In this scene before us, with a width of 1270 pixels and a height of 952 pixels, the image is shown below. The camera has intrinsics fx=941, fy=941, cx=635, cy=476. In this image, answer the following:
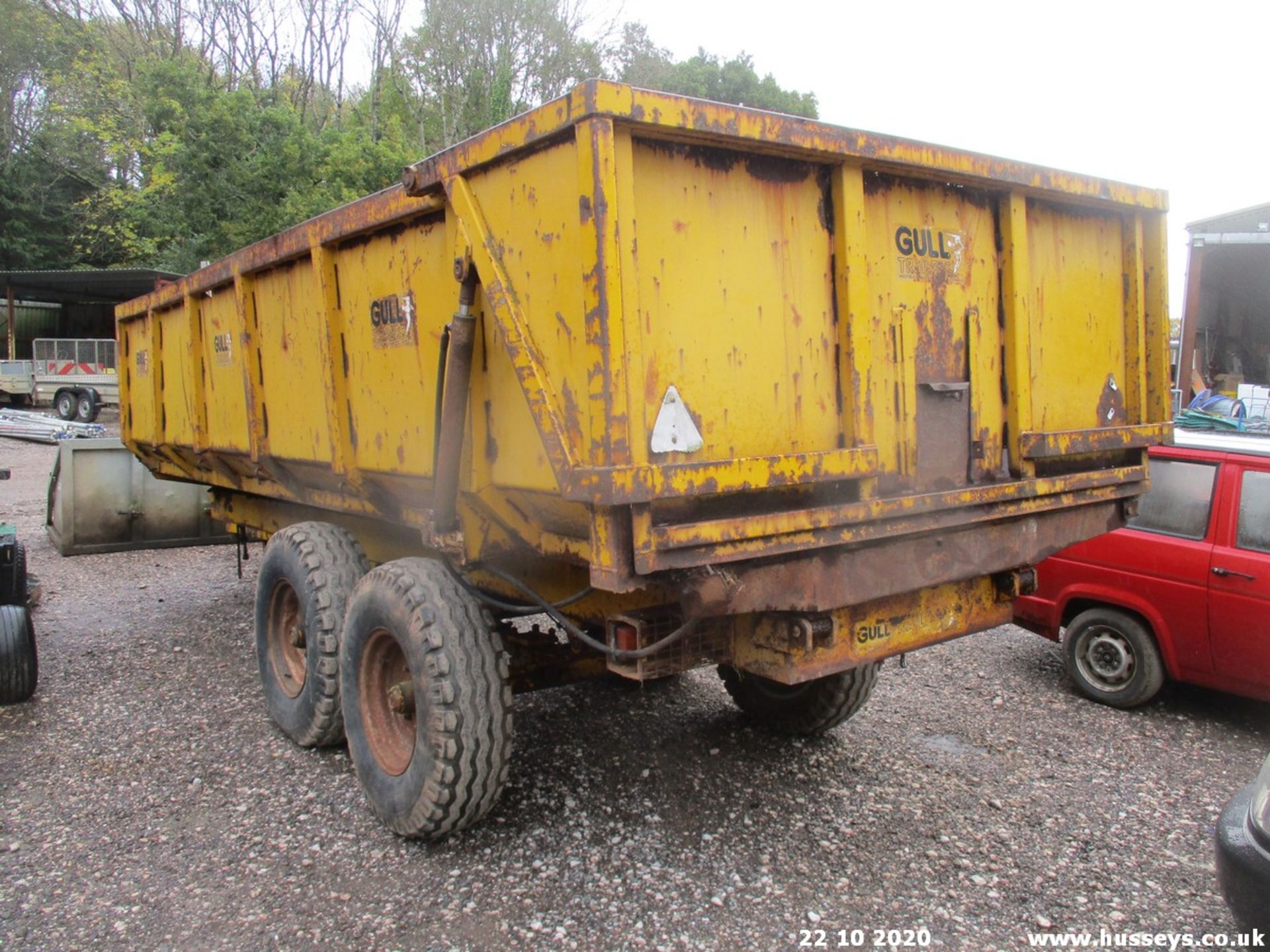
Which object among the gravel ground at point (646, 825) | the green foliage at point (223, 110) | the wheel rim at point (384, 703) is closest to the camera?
the gravel ground at point (646, 825)

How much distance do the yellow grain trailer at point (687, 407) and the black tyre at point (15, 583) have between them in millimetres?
2587

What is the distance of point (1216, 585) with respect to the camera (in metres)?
4.86

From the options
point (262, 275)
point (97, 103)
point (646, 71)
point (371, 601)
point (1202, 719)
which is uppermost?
point (646, 71)

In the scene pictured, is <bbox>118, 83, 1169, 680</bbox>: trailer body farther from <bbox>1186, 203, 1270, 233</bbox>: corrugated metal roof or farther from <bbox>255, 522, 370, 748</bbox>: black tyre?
<bbox>1186, 203, 1270, 233</bbox>: corrugated metal roof

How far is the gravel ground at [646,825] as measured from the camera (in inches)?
122

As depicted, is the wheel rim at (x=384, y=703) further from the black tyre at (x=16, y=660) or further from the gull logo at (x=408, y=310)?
the black tyre at (x=16, y=660)

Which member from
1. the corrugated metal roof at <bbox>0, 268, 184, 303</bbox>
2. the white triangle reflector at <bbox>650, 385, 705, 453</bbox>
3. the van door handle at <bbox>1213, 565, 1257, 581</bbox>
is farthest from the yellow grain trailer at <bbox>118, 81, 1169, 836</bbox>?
the corrugated metal roof at <bbox>0, 268, 184, 303</bbox>

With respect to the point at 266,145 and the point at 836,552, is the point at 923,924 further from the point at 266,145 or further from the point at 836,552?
the point at 266,145

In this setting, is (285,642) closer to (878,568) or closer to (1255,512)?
(878,568)

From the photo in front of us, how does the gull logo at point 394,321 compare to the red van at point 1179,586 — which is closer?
the gull logo at point 394,321

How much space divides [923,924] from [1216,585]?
9.50 ft

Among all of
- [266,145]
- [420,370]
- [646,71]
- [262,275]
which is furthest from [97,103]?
[420,370]

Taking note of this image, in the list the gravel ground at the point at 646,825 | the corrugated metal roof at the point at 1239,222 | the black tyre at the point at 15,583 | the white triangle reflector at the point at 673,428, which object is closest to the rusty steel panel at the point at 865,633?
the white triangle reflector at the point at 673,428

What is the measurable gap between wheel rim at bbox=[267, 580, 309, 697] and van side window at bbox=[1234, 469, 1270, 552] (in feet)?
16.1
